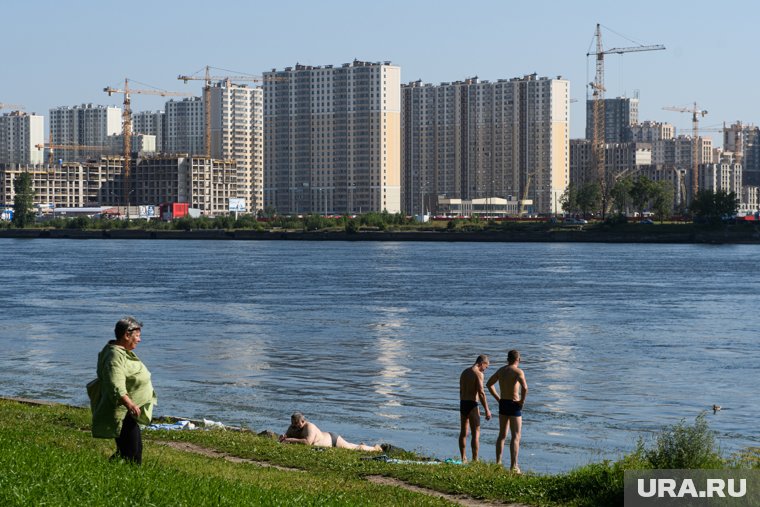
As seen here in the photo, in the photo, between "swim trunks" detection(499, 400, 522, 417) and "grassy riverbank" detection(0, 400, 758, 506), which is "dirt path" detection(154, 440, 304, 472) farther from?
"swim trunks" detection(499, 400, 522, 417)

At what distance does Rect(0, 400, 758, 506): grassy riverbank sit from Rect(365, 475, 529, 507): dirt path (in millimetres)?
91

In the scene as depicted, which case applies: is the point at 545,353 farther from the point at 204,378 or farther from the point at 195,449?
the point at 195,449

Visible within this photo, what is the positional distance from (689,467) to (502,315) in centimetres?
4303

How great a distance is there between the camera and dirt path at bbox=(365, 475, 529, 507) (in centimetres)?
1407

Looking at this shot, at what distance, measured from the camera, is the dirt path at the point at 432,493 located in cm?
1407

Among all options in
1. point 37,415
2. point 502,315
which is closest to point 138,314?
point 502,315

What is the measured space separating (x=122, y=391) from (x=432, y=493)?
432cm

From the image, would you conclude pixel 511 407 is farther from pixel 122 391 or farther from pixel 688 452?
pixel 122 391

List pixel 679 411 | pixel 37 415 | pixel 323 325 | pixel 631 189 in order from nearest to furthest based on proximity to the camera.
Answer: pixel 37 415
pixel 679 411
pixel 323 325
pixel 631 189

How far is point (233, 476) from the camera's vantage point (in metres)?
14.7

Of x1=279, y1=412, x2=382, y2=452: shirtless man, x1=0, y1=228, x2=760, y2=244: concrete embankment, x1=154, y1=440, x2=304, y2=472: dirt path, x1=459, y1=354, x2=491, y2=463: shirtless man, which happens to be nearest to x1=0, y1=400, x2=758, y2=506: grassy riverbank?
x1=154, y1=440, x2=304, y2=472: dirt path

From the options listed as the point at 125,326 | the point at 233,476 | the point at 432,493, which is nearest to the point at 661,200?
the point at 432,493

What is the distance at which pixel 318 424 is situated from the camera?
26.0m

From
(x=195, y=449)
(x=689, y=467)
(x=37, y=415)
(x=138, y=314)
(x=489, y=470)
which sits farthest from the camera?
(x=138, y=314)
